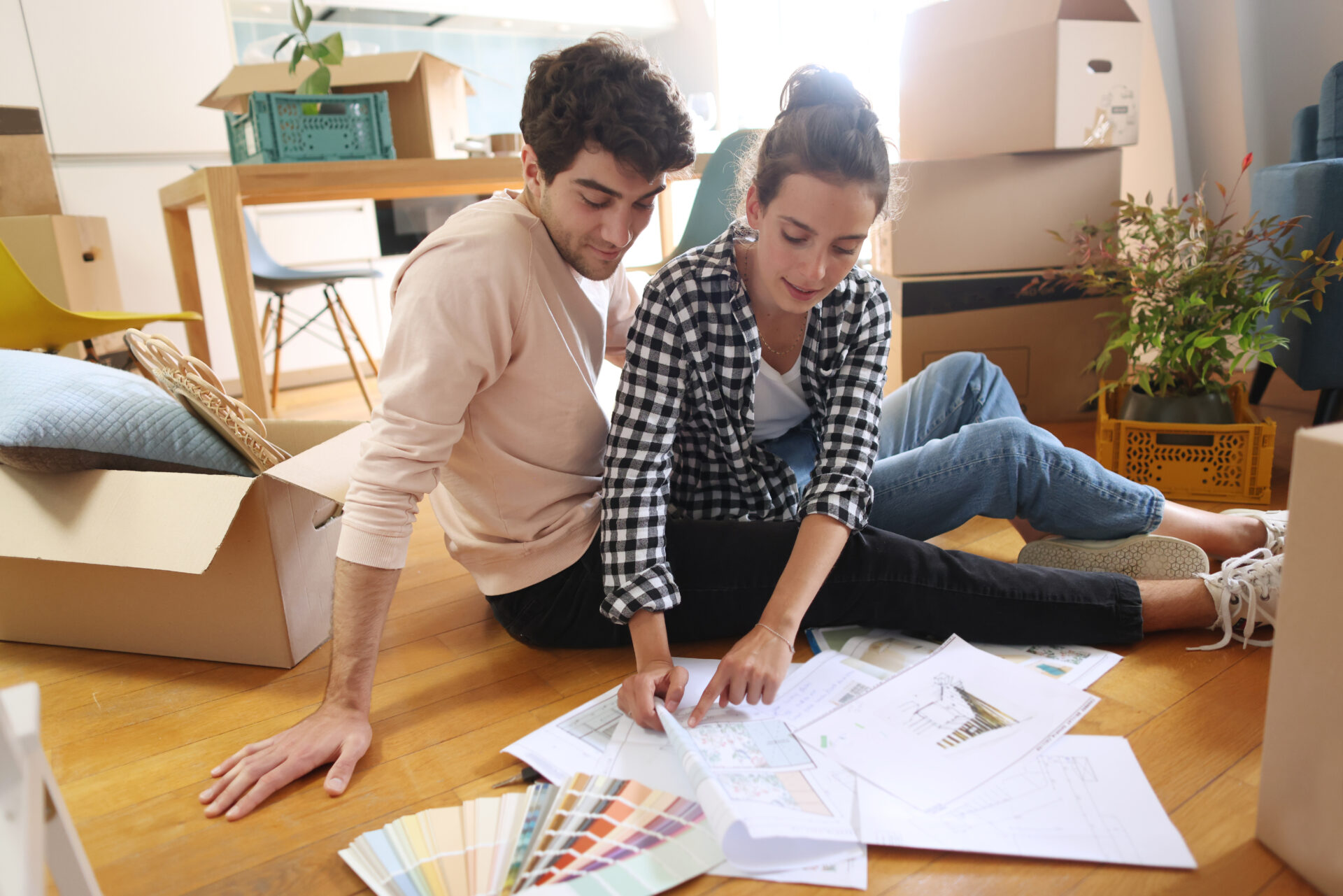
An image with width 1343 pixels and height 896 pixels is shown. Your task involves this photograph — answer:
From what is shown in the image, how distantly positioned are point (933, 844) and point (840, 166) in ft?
2.29

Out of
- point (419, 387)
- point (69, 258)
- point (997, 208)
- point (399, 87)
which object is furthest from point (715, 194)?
point (69, 258)

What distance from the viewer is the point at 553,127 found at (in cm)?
96

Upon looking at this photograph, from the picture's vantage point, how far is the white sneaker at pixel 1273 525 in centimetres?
125

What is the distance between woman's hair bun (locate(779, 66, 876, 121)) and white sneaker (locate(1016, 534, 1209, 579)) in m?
0.70

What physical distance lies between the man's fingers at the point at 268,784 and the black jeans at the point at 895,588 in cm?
35

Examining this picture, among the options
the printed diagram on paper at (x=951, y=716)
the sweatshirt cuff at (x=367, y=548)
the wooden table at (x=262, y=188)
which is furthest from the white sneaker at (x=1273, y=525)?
the sweatshirt cuff at (x=367, y=548)

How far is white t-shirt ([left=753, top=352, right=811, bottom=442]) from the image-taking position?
1.17m

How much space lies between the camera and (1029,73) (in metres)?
2.04

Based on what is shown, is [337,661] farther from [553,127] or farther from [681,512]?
[553,127]

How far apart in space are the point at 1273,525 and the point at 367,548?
1261 mm

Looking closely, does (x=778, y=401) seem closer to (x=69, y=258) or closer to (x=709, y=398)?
(x=709, y=398)

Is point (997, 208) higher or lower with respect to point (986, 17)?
lower

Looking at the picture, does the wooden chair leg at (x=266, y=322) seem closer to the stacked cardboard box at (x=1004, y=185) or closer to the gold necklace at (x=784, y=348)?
the gold necklace at (x=784, y=348)

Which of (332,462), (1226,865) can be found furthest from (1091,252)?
(332,462)
